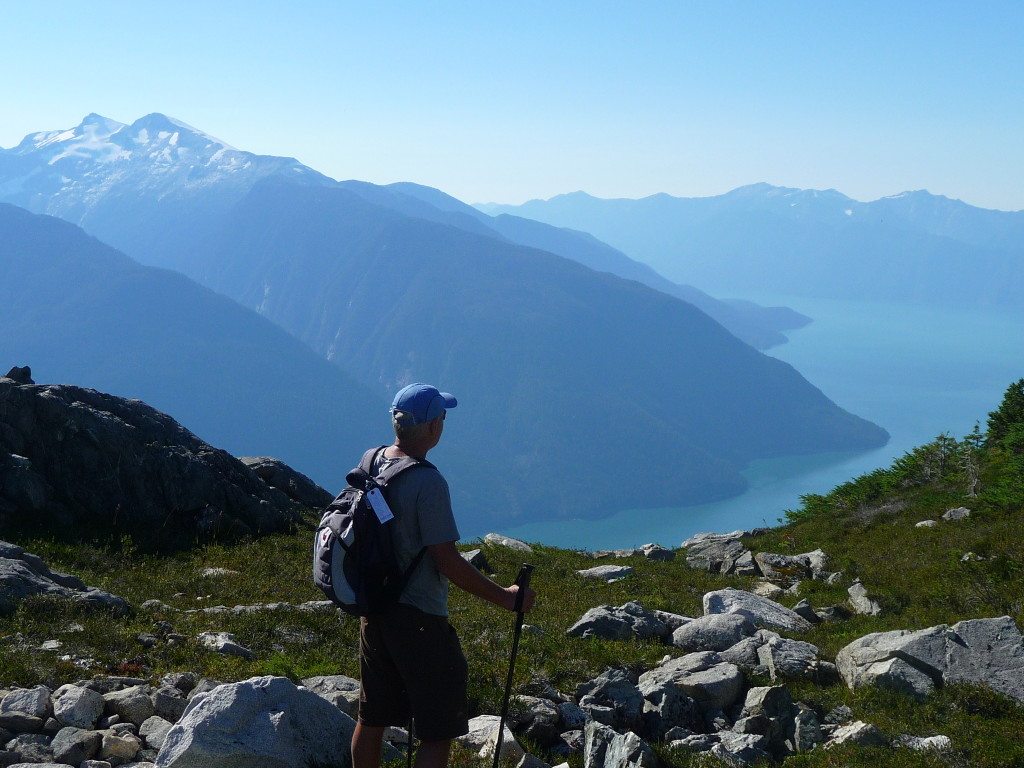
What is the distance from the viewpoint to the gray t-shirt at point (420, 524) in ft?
18.7

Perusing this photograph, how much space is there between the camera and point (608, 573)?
1884 centimetres

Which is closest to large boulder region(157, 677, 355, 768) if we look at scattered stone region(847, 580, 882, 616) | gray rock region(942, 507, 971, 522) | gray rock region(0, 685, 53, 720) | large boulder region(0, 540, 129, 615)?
gray rock region(0, 685, 53, 720)

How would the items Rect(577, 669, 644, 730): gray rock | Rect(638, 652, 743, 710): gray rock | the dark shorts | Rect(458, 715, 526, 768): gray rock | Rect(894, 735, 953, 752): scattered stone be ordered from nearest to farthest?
the dark shorts
Rect(458, 715, 526, 768): gray rock
Rect(894, 735, 953, 752): scattered stone
Rect(577, 669, 644, 730): gray rock
Rect(638, 652, 743, 710): gray rock

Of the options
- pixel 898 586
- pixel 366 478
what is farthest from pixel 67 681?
pixel 898 586

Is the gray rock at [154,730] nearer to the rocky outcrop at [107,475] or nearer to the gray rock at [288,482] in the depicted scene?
the rocky outcrop at [107,475]

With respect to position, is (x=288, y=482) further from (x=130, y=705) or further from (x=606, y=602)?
(x=130, y=705)

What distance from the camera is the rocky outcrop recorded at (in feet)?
52.5

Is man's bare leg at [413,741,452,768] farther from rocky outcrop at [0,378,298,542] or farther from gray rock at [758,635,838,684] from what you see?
rocky outcrop at [0,378,298,542]

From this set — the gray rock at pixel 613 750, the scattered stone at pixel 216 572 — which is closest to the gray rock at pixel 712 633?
the gray rock at pixel 613 750

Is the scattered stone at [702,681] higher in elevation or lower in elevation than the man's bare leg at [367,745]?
lower

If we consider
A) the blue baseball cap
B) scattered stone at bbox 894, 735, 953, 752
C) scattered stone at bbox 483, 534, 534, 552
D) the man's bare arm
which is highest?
the blue baseball cap

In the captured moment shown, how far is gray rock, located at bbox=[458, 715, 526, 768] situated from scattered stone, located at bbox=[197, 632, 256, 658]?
316cm

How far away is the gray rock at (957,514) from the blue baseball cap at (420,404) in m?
17.8

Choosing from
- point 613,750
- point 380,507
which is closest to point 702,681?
point 613,750
